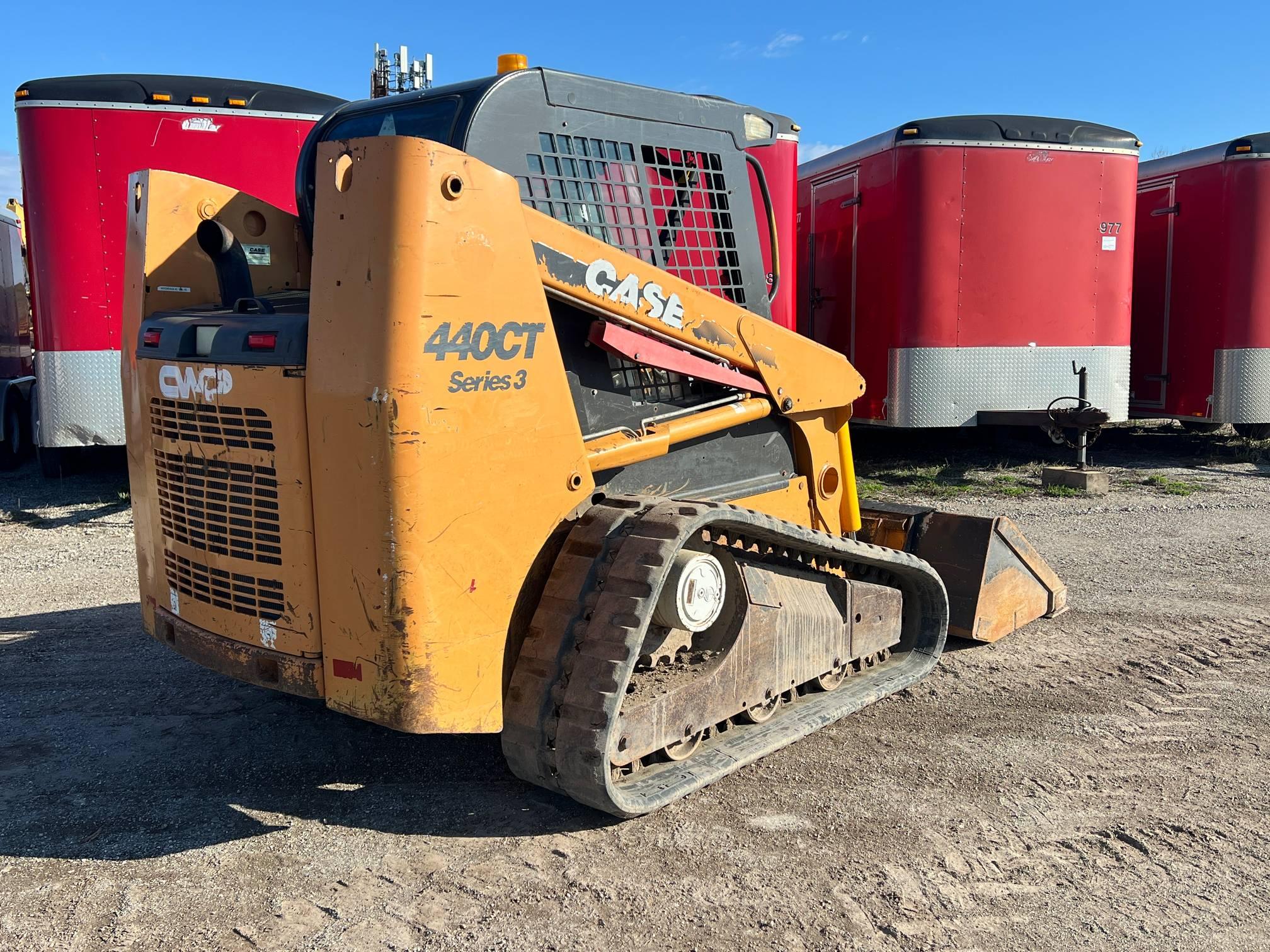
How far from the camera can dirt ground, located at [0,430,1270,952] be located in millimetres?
2852

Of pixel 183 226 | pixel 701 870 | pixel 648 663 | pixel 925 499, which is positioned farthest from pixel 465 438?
pixel 925 499

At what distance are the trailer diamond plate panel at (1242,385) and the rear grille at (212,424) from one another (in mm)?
11046

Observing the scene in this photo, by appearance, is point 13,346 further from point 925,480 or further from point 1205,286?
point 1205,286

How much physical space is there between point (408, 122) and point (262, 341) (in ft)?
3.91

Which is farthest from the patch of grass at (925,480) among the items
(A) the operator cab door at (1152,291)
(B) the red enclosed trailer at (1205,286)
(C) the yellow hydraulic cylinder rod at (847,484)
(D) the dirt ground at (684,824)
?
(C) the yellow hydraulic cylinder rod at (847,484)

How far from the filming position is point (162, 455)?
3.47m

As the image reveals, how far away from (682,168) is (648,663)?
74.0 inches

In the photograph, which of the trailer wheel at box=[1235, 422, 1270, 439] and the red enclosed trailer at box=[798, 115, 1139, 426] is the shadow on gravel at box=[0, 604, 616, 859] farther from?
the trailer wheel at box=[1235, 422, 1270, 439]

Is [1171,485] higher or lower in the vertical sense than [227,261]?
lower

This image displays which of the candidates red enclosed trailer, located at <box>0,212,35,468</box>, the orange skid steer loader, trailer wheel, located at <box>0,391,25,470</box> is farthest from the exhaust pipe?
trailer wheel, located at <box>0,391,25,470</box>

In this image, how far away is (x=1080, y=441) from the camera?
10250 mm

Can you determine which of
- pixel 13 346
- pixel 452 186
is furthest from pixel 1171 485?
pixel 13 346

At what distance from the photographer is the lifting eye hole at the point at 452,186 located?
2.87 metres

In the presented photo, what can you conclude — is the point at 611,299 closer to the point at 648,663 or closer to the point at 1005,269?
the point at 648,663
